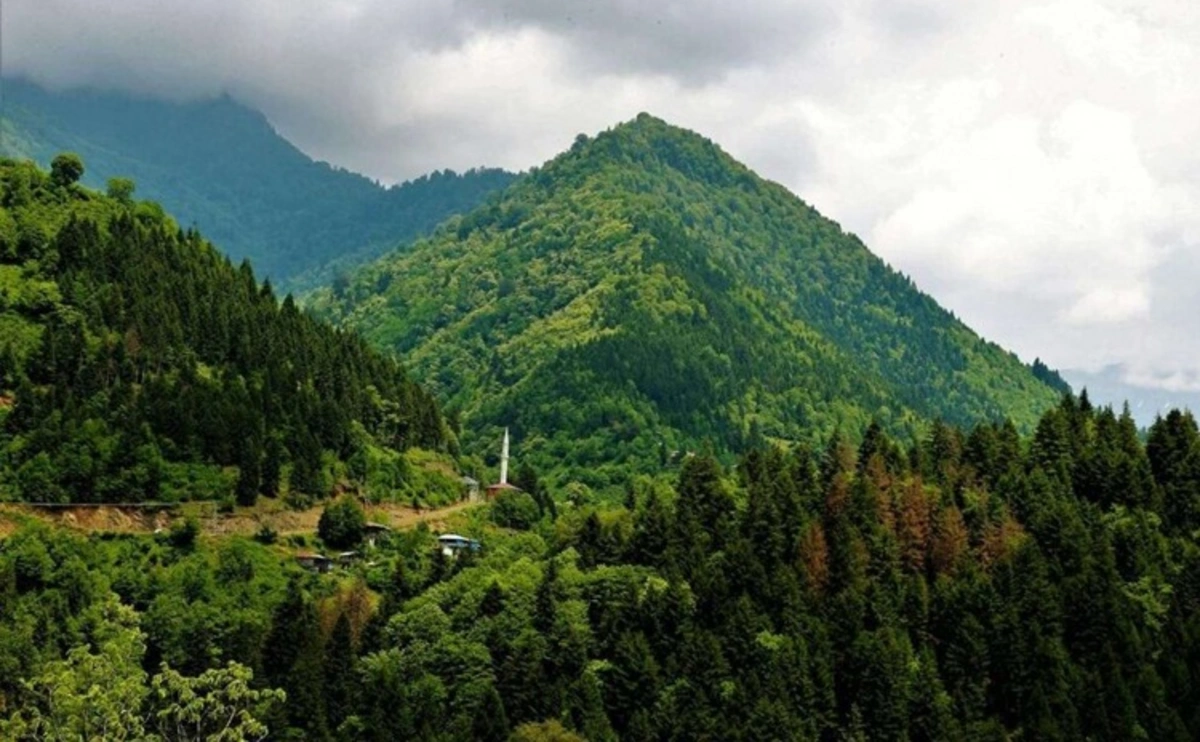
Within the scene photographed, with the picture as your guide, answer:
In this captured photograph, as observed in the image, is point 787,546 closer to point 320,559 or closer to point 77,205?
point 320,559

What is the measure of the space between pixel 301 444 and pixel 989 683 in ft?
233

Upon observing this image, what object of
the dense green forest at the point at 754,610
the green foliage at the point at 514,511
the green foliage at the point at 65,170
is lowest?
the dense green forest at the point at 754,610

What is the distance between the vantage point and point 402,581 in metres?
125

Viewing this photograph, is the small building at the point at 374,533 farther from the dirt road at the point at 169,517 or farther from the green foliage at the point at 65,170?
the green foliage at the point at 65,170

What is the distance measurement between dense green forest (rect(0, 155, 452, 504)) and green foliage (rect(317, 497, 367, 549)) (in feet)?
17.1

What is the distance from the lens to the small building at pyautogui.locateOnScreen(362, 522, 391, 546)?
460 ft

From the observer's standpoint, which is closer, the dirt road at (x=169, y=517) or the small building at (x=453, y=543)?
the dirt road at (x=169, y=517)

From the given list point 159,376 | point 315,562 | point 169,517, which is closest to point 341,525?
point 315,562

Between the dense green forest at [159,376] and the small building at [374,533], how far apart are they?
6733mm

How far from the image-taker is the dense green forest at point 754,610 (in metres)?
100

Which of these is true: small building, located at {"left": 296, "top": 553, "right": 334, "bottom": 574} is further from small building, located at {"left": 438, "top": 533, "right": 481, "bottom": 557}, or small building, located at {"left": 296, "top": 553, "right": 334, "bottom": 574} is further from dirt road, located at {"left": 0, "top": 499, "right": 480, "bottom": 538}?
small building, located at {"left": 438, "top": 533, "right": 481, "bottom": 557}

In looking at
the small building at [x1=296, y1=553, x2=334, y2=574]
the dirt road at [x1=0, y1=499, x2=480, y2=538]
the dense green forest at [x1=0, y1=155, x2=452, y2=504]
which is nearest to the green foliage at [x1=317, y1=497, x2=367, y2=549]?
the dirt road at [x1=0, y1=499, x2=480, y2=538]

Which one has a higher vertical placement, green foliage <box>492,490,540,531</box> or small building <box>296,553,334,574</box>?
green foliage <box>492,490,540,531</box>

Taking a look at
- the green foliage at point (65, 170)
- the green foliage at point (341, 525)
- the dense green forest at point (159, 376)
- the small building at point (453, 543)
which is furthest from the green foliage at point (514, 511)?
the green foliage at point (65, 170)
